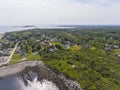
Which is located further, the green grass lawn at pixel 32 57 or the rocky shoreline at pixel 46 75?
the green grass lawn at pixel 32 57

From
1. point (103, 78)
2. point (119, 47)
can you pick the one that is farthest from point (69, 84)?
point (119, 47)

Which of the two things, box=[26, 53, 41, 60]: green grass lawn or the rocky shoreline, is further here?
box=[26, 53, 41, 60]: green grass lawn

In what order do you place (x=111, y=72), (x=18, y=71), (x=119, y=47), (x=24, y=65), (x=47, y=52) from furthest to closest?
(x=119, y=47)
(x=47, y=52)
(x=24, y=65)
(x=18, y=71)
(x=111, y=72)

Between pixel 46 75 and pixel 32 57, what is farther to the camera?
pixel 32 57

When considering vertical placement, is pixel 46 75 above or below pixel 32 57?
below

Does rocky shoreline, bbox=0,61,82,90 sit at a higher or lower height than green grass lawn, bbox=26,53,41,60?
lower

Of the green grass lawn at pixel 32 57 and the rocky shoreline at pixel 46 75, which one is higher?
the green grass lawn at pixel 32 57

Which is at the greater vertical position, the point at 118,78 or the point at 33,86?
the point at 118,78

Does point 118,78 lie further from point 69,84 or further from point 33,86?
point 33,86
